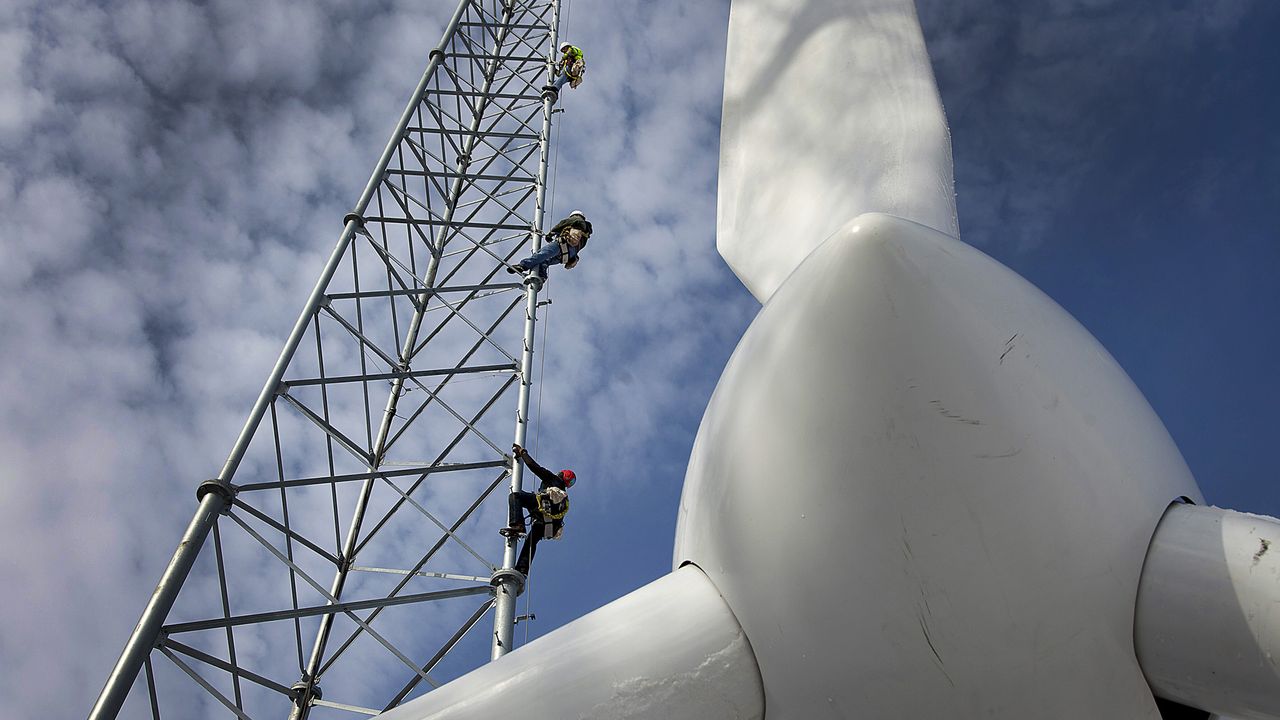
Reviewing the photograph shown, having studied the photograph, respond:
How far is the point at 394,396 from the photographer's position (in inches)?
378

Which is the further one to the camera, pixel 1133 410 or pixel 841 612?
pixel 1133 410

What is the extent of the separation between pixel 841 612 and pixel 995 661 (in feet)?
1.19

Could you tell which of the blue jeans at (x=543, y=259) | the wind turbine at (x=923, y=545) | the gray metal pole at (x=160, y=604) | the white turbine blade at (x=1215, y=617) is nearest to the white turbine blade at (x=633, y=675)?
the wind turbine at (x=923, y=545)

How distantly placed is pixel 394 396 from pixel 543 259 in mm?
2296

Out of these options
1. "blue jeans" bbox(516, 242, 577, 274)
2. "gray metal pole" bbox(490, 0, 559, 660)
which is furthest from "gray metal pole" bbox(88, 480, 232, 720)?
"blue jeans" bbox(516, 242, 577, 274)

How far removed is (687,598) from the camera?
2.41 m

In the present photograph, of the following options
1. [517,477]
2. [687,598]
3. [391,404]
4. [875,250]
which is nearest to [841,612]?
[687,598]

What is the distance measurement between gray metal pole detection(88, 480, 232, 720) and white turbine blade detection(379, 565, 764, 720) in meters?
3.74

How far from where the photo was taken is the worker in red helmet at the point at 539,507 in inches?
313

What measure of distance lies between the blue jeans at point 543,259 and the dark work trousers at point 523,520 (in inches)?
113

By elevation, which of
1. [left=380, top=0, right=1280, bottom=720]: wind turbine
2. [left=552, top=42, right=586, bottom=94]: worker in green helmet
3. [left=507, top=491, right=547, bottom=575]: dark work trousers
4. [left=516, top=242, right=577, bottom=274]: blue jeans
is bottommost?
[left=380, top=0, right=1280, bottom=720]: wind turbine

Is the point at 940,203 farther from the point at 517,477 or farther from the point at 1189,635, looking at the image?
the point at 517,477

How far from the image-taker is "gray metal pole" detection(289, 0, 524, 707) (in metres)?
7.25

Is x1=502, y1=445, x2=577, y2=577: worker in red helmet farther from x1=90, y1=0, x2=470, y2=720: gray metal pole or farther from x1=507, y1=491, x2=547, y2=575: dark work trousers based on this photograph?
x1=90, y1=0, x2=470, y2=720: gray metal pole
